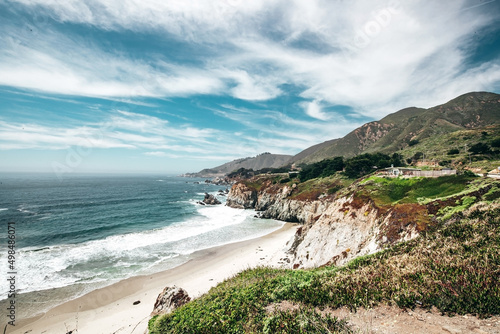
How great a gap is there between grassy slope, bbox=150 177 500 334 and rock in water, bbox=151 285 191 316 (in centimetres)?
237

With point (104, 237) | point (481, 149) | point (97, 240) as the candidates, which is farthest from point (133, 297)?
point (481, 149)

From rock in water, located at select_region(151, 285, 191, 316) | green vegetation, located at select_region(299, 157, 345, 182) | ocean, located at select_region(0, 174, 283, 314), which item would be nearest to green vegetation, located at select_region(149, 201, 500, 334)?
rock in water, located at select_region(151, 285, 191, 316)

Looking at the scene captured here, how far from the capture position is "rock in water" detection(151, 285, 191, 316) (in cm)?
1340

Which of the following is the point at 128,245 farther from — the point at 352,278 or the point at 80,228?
the point at 352,278

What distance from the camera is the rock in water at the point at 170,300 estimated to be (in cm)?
1340

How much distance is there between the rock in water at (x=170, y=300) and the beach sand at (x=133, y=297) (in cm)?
236

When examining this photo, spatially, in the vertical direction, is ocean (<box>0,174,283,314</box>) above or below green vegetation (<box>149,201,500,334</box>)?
below

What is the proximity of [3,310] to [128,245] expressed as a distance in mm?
16655

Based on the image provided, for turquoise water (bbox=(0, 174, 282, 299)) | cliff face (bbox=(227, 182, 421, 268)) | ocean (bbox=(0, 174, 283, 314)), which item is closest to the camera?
cliff face (bbox=(227, 182, 421, 268))

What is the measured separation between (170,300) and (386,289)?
12.7 meters

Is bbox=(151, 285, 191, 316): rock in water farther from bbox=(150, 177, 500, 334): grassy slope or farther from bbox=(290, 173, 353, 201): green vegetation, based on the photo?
bbox=(290, 173, 353, 201): green vegetation

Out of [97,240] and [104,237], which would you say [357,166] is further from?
[97,240]

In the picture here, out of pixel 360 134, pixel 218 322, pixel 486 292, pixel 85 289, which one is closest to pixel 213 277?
pixel 85 289

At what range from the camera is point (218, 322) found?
8.27 meters
